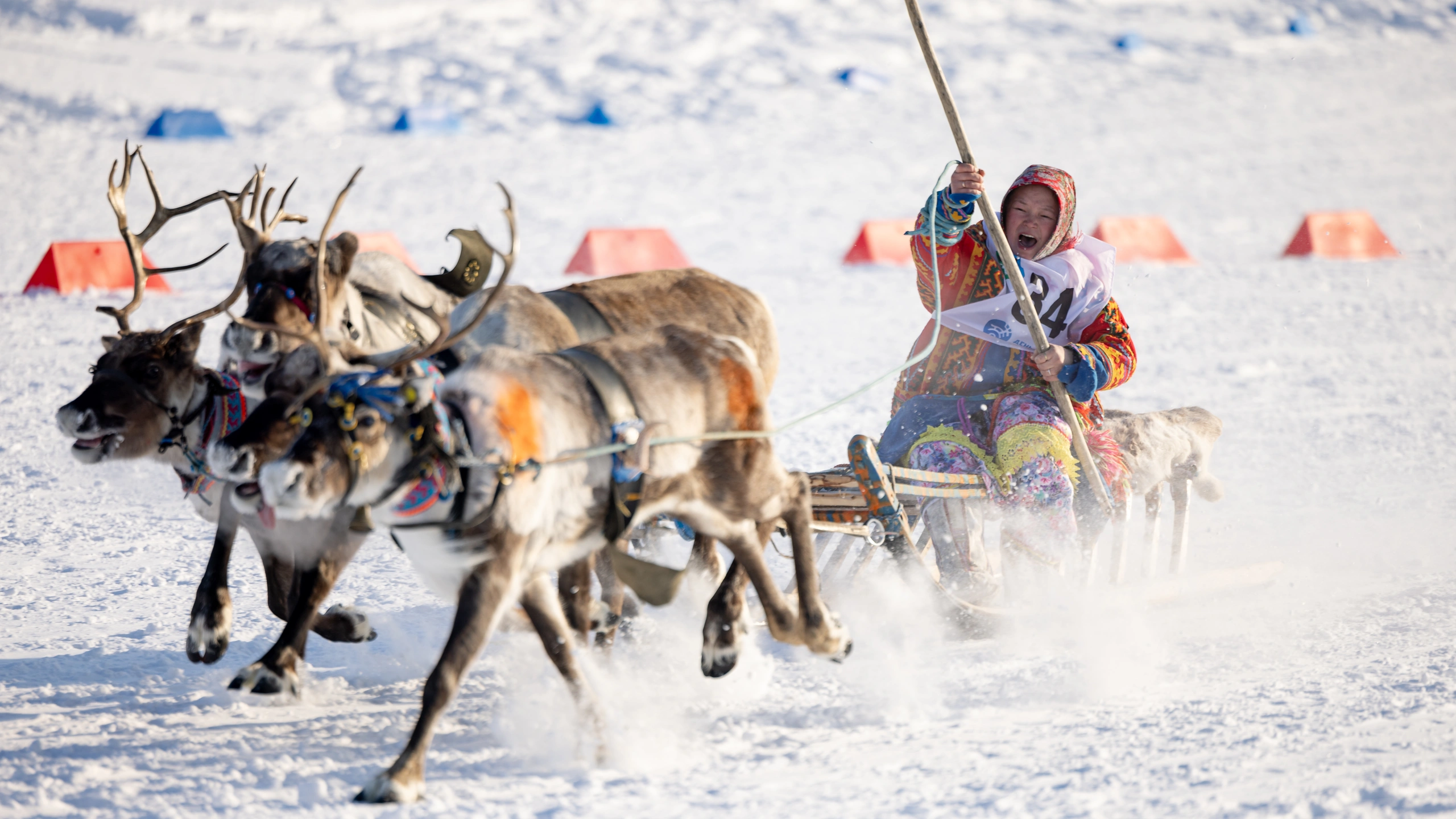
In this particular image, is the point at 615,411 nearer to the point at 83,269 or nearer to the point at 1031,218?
the point at 1031,218

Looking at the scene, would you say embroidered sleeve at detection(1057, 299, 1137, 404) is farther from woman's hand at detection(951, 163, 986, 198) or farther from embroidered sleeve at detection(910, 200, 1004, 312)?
woman's hand at detection(951, 163, 986, 198)

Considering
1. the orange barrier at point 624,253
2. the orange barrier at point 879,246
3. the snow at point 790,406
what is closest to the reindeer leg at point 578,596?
the snow at point 790,406

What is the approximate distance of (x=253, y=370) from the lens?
3277mm

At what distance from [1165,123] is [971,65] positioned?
3.97m

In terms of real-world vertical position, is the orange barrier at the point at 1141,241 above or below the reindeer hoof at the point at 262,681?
below

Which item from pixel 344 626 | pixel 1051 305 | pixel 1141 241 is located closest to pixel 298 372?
pixel 344 626

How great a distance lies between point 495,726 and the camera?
3.54 metres

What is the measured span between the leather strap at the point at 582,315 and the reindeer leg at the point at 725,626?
746 mm

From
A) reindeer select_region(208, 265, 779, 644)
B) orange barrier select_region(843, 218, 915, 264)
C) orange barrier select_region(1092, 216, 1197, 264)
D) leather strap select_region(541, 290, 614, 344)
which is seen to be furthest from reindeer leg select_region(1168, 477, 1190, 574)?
orange barrier select_region(1092, 216, 1197, 264)

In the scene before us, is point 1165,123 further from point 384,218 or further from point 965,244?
point 965,244

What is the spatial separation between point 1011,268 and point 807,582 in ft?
3.88

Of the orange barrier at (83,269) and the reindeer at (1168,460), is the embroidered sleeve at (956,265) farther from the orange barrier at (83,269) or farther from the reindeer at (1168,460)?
the orange barrier at (83,269)

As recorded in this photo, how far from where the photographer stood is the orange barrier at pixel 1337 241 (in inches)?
487

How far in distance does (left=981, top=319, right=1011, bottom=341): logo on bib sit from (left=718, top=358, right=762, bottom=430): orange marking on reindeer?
4.00 ft
